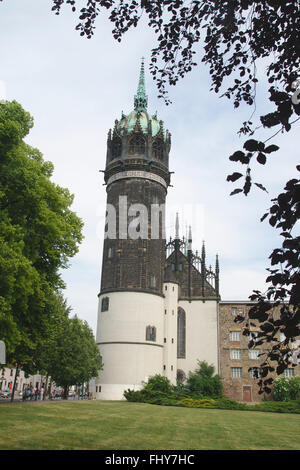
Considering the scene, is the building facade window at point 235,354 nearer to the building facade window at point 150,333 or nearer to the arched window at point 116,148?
the building facade window at point 150,333

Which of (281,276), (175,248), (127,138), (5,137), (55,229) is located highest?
(127,138)

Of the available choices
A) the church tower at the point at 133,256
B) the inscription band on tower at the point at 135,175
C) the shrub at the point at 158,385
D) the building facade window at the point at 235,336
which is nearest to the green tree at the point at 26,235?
the shrub at the point at 158,385

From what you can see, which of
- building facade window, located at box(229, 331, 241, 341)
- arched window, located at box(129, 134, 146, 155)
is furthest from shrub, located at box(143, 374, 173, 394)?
arched window, located at box(129, 134, 146, 155)

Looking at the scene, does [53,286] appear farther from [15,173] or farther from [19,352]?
[15,173]

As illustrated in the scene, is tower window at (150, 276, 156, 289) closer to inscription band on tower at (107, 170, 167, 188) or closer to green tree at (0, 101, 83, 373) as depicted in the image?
inscription band on tower at (107, 170, 167, 188)

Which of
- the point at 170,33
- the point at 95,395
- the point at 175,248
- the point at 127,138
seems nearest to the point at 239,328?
the point at 175,248

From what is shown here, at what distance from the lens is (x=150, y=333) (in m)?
45.8

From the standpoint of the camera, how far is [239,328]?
49625 mm

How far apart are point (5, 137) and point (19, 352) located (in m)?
10.5

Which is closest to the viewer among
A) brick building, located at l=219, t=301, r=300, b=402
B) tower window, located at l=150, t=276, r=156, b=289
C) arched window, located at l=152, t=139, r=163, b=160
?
brick building, located at l=219, t=301, r=300, b=402

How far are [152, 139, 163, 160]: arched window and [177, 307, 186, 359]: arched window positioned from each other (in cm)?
1773

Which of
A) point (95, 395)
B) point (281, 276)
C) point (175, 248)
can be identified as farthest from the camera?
point (175, 248)

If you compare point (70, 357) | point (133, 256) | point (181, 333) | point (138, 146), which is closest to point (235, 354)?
point (181, 333)

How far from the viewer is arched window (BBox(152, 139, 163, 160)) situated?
52000mm
